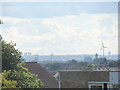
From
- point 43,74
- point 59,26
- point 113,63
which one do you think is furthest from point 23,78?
point 113,63

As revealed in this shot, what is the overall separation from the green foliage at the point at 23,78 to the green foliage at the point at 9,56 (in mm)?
92

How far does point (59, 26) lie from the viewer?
14.4 ft

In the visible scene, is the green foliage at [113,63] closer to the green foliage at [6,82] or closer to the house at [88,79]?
the house at [88,79]

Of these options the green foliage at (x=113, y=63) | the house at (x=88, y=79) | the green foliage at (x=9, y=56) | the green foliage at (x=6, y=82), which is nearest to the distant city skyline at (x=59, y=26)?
the green foliage at (x=9, y=56)

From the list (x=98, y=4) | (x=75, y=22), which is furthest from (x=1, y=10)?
(x=98, y=4)

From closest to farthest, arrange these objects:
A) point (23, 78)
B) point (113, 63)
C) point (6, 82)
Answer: point (6, 82) → point (113, 63) → point (23, 78)

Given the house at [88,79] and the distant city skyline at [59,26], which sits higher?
the distant city skyline at [59,26]

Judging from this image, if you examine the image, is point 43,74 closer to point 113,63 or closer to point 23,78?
point 23,78

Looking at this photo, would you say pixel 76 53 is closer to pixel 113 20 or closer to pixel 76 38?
pixel 76 38

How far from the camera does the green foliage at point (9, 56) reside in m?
4.33

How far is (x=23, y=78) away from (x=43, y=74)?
324 millimetres

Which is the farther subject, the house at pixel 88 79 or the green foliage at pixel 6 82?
the house at pixel 88 79

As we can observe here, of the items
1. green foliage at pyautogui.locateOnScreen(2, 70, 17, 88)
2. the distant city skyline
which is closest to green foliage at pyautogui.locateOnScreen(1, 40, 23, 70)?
the distant city skyline

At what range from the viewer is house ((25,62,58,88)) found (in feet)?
14.4
